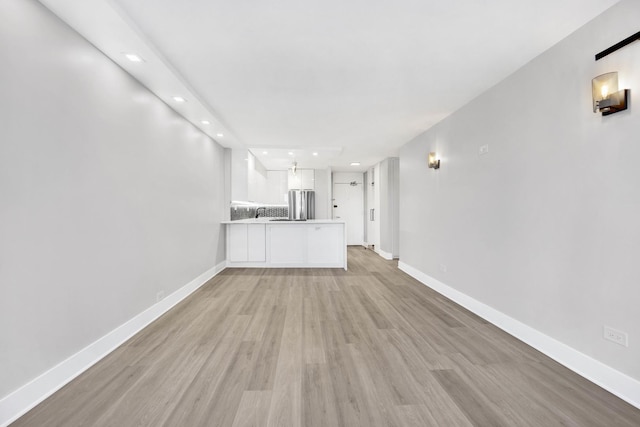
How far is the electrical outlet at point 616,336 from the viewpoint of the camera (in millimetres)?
1739

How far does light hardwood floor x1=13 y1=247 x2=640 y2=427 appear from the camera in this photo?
5.19 ft

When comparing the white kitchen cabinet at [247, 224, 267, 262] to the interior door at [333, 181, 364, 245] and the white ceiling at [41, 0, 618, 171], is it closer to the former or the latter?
the white ceiling at [41, 0, 618, 171]

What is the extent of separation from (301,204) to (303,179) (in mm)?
2005

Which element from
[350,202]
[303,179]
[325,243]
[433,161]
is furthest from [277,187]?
[433,161]

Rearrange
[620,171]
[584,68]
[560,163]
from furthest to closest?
[560,163] < [584,68] < [620,171]

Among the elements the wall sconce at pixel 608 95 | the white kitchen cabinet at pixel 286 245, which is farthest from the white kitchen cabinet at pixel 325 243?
the wall sconce at pixel 608 95

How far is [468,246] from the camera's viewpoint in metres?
3.39

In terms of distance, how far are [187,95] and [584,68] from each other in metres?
3.55

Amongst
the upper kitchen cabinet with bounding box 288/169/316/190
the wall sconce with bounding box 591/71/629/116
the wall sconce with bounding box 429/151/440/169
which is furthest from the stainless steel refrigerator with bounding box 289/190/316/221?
the wall sconce with bounding box 591/71/629/116

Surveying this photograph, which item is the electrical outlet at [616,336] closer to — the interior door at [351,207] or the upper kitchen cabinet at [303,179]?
the upper kitchen cabinet at [303,179]

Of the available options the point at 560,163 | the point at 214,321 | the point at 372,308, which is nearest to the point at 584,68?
the point at 560,163

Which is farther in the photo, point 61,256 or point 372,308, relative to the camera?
point 372,308

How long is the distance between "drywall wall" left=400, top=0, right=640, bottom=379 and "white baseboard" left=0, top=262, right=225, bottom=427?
3.61m

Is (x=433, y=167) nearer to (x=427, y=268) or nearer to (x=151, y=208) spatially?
(x=427, y=268)
